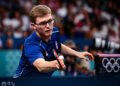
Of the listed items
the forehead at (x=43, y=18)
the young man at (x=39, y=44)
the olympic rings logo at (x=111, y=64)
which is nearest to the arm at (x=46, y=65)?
the young man at (x=39, y=44)

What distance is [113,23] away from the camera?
11.0m

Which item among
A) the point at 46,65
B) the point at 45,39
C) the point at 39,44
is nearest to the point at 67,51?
the point at 45,39

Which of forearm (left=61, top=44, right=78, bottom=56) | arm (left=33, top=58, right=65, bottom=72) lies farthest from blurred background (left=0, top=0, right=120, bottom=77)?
arm (left=33, top=58, right=65, bottom=72)

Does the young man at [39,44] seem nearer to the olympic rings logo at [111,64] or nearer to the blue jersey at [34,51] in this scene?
the blue jersey at [34,51]

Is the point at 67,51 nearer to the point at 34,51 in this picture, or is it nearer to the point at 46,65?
the point at 34,51

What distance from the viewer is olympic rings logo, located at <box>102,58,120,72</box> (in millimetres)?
3812

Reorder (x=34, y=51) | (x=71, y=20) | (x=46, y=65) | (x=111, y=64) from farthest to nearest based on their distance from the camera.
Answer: (x=71, y=20), (x=111, y=64), (x=34, y=51), (x=46, y=65)

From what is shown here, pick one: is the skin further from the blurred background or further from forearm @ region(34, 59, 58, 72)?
the blurred background

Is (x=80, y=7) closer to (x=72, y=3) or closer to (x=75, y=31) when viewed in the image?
(x=72, y=3)

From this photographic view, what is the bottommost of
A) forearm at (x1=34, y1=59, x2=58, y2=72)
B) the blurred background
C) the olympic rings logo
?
the blurred background

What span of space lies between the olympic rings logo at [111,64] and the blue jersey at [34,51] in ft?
2.16

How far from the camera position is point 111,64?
385 centimetres

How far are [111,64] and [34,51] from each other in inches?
37.0

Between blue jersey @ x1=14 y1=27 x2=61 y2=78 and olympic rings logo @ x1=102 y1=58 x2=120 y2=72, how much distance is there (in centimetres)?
66
